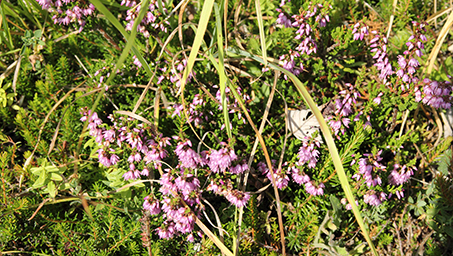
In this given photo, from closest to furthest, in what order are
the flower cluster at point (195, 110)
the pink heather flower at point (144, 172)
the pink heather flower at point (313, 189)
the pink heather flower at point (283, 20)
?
the pink heather flower at point (144, 172), the pink heather flower at point (313, 189), the flower cluster at point (195, 110), the pink heather flower at point (283, 20)

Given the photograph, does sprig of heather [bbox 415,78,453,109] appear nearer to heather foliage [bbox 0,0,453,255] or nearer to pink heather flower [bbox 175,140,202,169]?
heather foliage [bbox 0,0,453,255]

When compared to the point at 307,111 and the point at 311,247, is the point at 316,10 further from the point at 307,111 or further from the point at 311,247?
the point at 311,247

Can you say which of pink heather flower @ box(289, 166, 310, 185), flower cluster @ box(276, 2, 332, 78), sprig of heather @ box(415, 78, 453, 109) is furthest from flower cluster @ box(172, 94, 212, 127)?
sprig of heather @ box(415, 78, 453, 109)

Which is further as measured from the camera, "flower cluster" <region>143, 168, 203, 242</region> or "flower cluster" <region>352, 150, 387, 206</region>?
"flower cluster" <region>352, 150, 387, 206</region>

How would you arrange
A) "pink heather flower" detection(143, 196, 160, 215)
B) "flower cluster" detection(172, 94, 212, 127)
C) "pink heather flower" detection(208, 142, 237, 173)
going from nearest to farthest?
"pink heather flower" detection(208, 142, 237, 173)
"pink heather flower" detection(143, 196, 160, 215)
"flower cluster" detection(172, 94, 212, 127)

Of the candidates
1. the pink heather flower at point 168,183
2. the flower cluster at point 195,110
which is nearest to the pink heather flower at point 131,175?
the pink heather flower at point 168,183

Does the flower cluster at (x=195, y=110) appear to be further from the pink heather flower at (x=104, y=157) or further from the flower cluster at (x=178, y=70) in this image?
the pink heather flower at (x=104, y=157)
